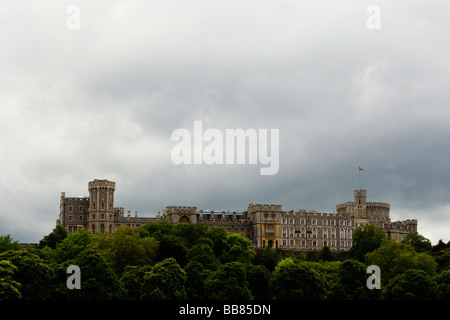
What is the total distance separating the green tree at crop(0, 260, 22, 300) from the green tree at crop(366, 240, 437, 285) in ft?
169

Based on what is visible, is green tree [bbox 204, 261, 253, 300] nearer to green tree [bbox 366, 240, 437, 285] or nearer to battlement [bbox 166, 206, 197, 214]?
green tree [bbox 366, 240, 437, 285]

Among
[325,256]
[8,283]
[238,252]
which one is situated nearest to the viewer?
[8,283]

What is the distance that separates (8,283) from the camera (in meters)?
74.7

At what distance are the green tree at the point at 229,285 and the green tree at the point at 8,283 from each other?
21.4 m

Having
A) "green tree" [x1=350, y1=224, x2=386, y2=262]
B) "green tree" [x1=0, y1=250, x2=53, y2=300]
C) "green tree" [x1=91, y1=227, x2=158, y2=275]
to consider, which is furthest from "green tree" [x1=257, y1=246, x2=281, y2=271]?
"green tree" [x1=0, y1=250, x2=53, y2=300]

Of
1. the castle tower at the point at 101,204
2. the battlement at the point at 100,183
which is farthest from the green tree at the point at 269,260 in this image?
the battlement at the point at 100,183

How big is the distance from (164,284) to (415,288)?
2864 cm

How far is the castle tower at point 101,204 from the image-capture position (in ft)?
602

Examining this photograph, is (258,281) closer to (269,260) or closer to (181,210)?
(269,260)

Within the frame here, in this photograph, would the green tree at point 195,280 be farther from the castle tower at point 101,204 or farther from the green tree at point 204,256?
the castle tower at point 101,204

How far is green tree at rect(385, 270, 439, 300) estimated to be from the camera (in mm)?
81319

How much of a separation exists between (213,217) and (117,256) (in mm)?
89426

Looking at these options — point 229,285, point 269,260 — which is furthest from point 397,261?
point 229,285
